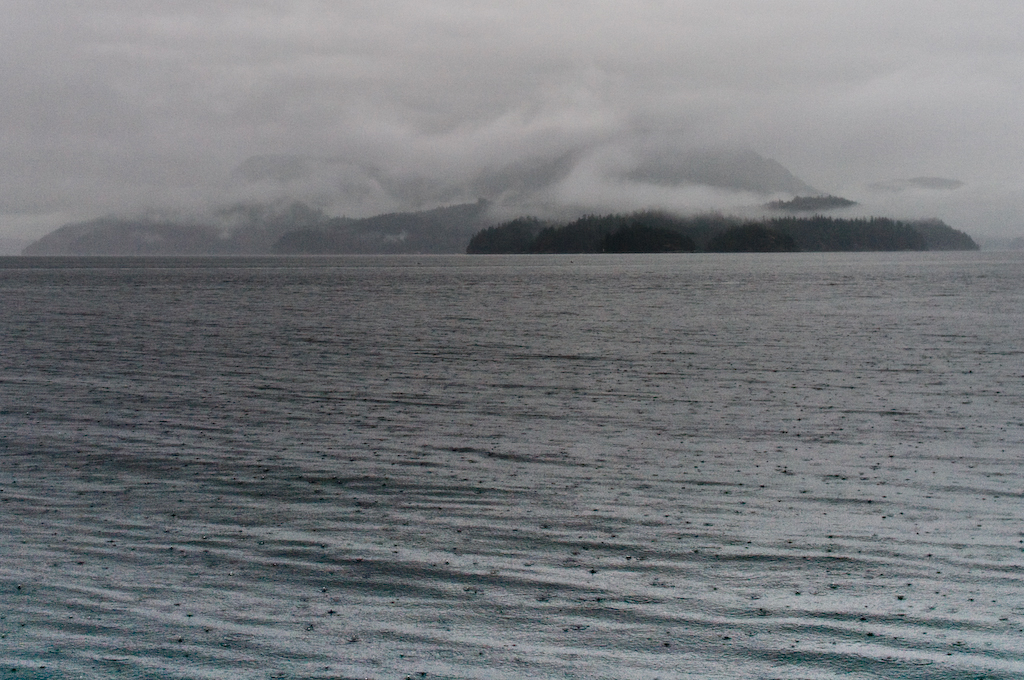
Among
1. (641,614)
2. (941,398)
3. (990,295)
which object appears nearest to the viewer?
(641,614)

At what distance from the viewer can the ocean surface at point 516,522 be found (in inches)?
407

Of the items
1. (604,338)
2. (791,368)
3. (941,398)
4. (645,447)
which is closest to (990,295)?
(604,338)

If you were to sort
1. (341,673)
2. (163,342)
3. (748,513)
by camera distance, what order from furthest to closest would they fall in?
1. (163,342)
2. (748,513)
3. (341,673)

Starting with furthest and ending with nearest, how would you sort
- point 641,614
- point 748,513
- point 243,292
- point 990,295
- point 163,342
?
point 243,292
point 990,295
point 163,342
point 748,513
point 641,614

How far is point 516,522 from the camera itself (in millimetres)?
15180

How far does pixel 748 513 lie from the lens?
15.6 metres

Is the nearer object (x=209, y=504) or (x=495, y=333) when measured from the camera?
(x=209, y=504)

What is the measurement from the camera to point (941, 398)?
2853 cm

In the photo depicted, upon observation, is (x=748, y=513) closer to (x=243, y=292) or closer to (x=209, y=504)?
(x=209, y=504)

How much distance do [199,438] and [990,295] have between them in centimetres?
9180

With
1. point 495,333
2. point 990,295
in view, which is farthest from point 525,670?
point 990,295

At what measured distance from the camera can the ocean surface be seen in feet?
33.9

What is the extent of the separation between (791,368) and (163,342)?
3134cm

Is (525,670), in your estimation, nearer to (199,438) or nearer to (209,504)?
(209,504)
